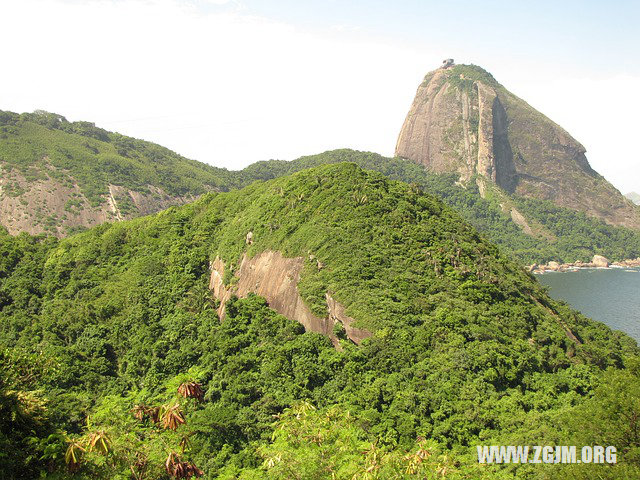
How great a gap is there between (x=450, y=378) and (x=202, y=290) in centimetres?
Result: 2821

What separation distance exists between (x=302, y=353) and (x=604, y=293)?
86251 millimetres

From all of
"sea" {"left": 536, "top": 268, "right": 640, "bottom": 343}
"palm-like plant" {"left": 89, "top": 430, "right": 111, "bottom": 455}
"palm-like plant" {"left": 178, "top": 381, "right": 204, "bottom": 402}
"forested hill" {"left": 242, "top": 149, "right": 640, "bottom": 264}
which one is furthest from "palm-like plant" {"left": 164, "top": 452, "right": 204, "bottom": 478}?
"forested hill" {"left": 242, "top": 149, "right": 640, "bottom": 264}

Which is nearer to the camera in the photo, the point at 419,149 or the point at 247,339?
the point at 247,339

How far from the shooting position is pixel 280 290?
44.9 metres

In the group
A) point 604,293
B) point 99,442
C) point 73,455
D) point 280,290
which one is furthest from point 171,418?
point 604,293

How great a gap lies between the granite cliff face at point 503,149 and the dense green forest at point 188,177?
822 centimetres

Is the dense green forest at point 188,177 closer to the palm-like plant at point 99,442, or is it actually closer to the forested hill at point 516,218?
the forested hill at point 516,218

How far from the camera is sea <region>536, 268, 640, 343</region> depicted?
8362 centimetres

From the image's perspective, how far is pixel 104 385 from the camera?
1689 inches

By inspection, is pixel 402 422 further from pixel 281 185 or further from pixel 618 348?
pixel 281 185

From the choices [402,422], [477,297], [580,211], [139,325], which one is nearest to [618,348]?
[477,297]

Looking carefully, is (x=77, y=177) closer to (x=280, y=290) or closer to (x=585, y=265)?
(x=280, y=290)

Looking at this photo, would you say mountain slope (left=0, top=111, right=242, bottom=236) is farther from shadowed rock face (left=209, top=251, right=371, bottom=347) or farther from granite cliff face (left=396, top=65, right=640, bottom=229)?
granite cliff face (left=396, top=65, right=640, bottom=229)

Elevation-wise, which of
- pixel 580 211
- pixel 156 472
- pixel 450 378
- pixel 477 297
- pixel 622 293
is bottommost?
pixel 156 472
